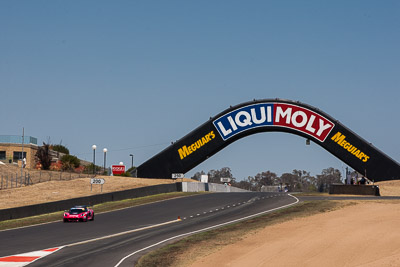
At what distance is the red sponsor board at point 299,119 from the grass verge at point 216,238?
80.5 feet

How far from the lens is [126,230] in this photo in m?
33.9

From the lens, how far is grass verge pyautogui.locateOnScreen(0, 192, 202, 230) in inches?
1550

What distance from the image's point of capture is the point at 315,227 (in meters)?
30.2

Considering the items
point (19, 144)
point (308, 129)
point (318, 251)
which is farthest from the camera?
point (19, 144)

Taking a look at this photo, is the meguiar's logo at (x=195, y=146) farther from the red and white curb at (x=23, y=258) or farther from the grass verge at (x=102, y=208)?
the red and white curb at (x=23, y=258)

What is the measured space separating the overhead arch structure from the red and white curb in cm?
4153

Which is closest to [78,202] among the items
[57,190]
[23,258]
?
[57,190]

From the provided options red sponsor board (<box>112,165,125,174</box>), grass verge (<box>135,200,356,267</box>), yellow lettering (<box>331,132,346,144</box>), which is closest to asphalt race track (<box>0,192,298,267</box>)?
grass verge (<box>135,200,356,267</box>)

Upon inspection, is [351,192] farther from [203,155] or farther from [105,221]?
[105,221]

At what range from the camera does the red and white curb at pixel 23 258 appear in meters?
23.1

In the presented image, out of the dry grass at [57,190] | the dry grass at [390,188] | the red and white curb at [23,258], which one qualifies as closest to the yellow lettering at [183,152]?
the dry grass at [57,190]

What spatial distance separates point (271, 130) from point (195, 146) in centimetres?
827

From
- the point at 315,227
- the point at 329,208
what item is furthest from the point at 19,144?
the point at 315,227

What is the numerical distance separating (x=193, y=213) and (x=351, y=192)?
17.4 m
